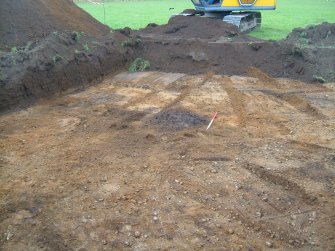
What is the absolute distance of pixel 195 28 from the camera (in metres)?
13.5

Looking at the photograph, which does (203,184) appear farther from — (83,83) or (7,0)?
(7,0)

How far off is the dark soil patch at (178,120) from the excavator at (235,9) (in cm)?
803

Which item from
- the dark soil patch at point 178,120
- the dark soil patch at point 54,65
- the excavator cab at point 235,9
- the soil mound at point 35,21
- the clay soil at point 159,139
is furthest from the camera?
the excavator cab at point 235,9

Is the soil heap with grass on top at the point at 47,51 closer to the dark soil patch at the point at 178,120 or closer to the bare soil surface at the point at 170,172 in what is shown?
the bare soil surface at the point at 170,172

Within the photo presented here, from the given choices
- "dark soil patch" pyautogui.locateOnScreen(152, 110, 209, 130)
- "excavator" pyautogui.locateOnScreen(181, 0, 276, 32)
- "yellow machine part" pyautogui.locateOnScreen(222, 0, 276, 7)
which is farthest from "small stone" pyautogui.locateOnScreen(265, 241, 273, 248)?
"yellow machine part" pyautogui.locateOnScreen(222, 0, 276, 7)

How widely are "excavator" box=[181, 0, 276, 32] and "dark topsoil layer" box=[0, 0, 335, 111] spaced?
95.7 inches

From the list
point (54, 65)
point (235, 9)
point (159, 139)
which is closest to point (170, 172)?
point (159, 139)

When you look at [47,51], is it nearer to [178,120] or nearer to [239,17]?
[178,120]

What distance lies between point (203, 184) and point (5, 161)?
10.3 ft

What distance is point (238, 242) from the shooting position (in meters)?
4.02

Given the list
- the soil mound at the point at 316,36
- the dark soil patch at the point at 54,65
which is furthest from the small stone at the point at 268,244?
the soil mound at the point at 316,36

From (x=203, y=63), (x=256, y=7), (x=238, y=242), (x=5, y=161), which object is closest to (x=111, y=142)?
(x=5, y=161)

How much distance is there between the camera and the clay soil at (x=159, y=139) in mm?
4258

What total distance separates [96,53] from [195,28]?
200 inches
